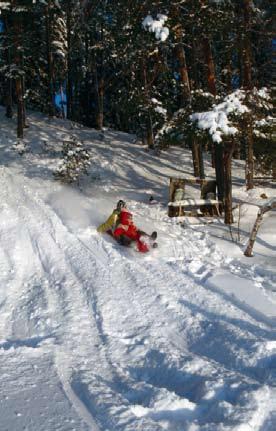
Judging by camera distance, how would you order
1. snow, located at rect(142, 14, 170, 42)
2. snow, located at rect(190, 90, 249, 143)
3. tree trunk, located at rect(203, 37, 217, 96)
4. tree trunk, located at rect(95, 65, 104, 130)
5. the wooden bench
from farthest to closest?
tree trunk, located at rect(95, 65, 104, 130)
the wooden bench
tree trunk, located at rect(203, 37, 217, 96)
snow, located at rect(142, 14, 170, 42)
snow, located at rect(190, 90, 249, 143)

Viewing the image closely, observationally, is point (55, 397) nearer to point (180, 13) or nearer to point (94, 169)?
point (180, 13)

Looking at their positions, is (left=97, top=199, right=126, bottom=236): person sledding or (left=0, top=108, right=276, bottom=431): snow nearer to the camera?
(left=0, top=108, right=276, bottom=431): snow

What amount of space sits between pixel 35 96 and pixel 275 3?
64.3 feet

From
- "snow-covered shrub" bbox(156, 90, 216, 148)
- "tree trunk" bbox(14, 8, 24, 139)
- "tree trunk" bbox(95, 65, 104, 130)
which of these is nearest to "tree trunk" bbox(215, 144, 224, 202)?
"snow-covered shrub" bbox(156, 90, 216, 148)

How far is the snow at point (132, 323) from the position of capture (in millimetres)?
3803

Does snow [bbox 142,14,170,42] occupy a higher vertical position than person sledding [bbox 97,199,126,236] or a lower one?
higher

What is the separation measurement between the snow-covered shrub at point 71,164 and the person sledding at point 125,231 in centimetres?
509

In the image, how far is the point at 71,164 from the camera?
15352 mm

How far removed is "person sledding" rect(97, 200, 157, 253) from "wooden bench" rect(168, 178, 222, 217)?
2539 millimetres

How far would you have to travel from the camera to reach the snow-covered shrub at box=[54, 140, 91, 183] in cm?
1530

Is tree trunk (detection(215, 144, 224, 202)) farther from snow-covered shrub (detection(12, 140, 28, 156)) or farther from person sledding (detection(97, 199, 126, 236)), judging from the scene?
snow-covered shrub (detection(12, 140, 28, 156))

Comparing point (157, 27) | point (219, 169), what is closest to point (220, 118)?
point (157, 27)

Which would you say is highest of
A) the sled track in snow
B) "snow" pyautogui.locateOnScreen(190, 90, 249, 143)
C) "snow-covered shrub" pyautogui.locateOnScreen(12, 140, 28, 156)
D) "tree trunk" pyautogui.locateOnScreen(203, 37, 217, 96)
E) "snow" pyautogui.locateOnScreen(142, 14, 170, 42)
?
"snow" pyautogui.locateOnScreen(142, 14, 170, 42)

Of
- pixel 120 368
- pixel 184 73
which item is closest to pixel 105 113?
pixel 184 73
